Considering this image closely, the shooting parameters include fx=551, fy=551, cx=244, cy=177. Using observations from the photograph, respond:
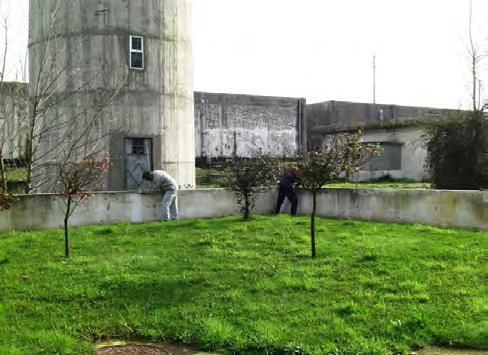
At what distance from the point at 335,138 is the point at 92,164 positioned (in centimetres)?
449

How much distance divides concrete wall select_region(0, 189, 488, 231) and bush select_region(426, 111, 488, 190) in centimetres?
403

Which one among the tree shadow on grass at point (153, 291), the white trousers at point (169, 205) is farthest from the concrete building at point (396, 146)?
the tree shadow on grass at point (153, 291)

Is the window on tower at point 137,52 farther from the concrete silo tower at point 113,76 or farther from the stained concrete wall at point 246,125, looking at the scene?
the stained concrete wall at point 246,125

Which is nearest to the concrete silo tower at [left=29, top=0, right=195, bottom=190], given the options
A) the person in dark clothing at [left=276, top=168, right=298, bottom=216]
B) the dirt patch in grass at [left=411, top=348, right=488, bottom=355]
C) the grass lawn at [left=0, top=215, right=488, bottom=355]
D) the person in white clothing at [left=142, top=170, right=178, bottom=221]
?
the person in white clothing at [left=142, top=170, right=178, bottom=221]

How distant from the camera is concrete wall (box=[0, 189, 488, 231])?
40.8ft

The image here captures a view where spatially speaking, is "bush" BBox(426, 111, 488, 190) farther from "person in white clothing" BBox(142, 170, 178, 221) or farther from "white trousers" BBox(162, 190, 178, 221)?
"person in white clothing" BBox(142, 170, 178, 221)

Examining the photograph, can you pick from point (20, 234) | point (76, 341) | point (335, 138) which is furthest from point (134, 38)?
point (76, 341)

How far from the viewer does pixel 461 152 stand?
16938 millimetres

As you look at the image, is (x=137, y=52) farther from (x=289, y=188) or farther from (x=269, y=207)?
(x=289, y=188)

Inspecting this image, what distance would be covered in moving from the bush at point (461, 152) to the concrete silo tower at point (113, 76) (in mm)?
8492

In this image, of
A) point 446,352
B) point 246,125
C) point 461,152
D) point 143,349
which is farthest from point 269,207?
point 246,125

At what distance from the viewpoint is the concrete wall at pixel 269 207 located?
12445 millimetres

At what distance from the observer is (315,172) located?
9570 millimetres

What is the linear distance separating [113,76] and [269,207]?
6.19 m
